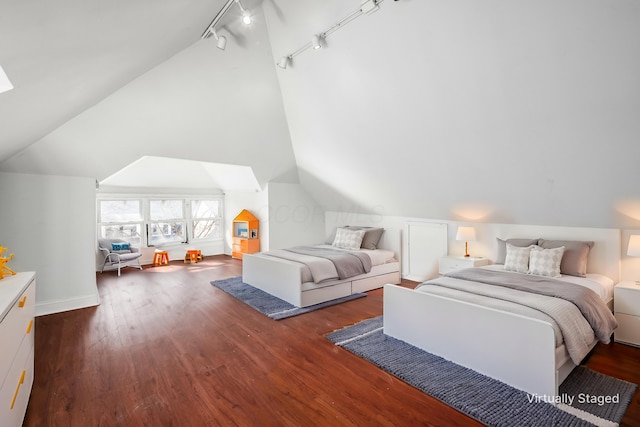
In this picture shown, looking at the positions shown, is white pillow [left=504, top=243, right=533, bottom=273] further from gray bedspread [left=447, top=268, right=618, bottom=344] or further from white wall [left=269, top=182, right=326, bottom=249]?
white wall [left=269, top=182, right=326, bottom=249]

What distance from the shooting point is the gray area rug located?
3.59 meters

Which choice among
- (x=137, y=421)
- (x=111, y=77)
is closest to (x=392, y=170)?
(x=111, y=77)

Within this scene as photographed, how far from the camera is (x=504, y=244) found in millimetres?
3844

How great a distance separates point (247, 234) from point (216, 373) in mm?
4327

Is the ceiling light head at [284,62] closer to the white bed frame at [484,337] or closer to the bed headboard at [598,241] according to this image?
the white bed frame at [484,337]

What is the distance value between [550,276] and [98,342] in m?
Answer: 4.40

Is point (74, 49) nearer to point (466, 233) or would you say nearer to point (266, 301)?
point (266, 301)

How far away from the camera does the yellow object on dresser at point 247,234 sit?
6516 mm

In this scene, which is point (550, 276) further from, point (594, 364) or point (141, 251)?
point (141, 251)

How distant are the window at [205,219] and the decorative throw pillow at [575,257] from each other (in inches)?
265

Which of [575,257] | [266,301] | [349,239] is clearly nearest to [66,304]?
[266,301]

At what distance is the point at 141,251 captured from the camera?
647cm

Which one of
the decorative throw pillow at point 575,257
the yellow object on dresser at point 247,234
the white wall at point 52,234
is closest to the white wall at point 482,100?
the decorative throw pillow at point 575,257

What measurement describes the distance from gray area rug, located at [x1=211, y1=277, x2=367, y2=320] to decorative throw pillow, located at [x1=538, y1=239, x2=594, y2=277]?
2.27m
